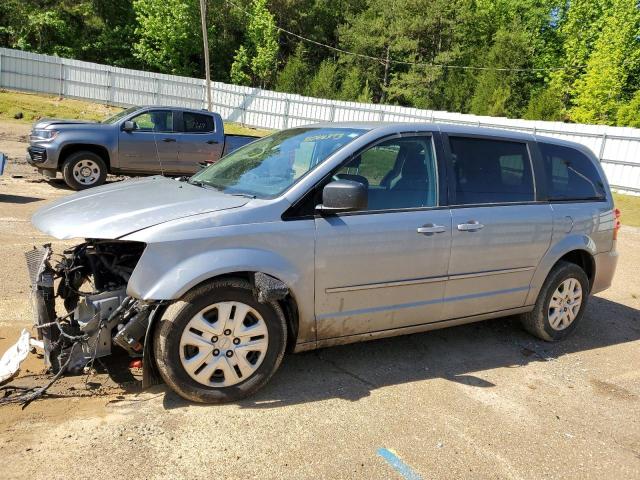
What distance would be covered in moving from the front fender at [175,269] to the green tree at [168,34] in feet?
125

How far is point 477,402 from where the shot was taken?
12.9 feet

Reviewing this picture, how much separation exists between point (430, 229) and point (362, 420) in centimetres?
146

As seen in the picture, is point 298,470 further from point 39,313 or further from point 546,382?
point 546,382

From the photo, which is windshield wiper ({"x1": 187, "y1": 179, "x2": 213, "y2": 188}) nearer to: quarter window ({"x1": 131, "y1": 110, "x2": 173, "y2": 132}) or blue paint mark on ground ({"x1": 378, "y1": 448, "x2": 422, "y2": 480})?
blue paint mark on ground ({"x1": 378, "y1": 448, "x2": 422, "y2": 480})

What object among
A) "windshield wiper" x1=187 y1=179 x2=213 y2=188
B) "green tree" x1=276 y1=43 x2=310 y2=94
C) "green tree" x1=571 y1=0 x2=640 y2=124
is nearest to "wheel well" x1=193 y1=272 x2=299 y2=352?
"windshield wiper" x1=187 y1=179 x2=213 y2=188

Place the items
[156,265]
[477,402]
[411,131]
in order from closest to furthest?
[156,265], [477,402], [411,131]

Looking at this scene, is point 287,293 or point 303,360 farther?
point 303,360

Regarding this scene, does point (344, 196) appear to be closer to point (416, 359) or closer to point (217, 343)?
point (217, 343)

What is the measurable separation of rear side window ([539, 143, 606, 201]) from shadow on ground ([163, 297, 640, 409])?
139 cm

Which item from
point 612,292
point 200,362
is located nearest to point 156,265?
point 200,362

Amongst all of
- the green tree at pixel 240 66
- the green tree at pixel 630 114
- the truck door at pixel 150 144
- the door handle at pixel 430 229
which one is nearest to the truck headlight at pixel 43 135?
the truck door at pixel 150 144

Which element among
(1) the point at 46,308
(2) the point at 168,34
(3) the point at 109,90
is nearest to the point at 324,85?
(2) the point at 168,34

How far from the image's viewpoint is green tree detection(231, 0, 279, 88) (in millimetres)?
41531

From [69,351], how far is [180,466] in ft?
3.68
